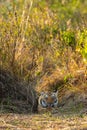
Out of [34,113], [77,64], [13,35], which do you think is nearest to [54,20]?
[77,64]

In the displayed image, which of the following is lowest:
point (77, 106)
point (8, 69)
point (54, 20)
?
point (77, 106)

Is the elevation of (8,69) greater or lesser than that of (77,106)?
greater

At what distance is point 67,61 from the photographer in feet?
41.1

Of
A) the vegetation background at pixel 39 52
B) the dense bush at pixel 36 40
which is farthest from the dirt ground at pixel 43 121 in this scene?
the dense bush at pixel 36 40

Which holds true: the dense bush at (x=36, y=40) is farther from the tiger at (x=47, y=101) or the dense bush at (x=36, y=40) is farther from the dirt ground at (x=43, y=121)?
the dirt ground at (x=43, y=121)

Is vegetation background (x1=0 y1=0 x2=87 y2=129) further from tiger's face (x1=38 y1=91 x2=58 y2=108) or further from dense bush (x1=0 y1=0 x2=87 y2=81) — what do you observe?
tiger's face (x1=38 y1=91 x2=58 y2=108)

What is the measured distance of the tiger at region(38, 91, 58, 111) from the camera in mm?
9953

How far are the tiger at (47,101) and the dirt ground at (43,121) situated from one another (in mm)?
529

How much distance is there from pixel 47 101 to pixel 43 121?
4.70 feet

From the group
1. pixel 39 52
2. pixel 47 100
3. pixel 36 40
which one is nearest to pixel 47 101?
pixel 47 100

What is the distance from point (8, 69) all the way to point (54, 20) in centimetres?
353

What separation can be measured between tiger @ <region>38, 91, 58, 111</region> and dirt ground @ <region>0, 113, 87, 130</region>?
53cm

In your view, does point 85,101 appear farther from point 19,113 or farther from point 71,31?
point 71,31

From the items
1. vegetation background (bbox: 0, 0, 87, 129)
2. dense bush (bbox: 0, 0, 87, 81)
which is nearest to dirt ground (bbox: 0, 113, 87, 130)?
vegetation background (bbox: 0, 0, 87, 129)
